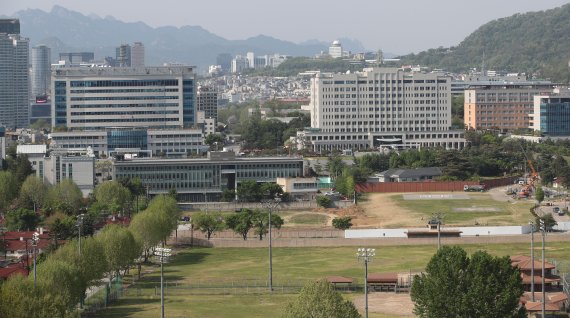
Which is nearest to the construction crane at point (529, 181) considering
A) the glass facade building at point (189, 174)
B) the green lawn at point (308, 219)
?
the green lawn at point (308, 219)

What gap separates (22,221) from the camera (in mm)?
71375

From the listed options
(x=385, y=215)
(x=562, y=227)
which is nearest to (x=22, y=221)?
(x=385, y=215)

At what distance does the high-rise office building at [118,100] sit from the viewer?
122 meters

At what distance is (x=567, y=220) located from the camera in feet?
249

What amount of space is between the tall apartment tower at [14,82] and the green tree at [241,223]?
109 metres

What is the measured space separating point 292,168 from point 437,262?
176 ft

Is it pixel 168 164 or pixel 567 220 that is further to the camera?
pixel 168 164

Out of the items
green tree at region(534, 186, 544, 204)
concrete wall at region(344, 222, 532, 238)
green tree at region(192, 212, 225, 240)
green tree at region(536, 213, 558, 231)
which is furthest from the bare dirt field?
green tree at region(534, 186, 544, 204)

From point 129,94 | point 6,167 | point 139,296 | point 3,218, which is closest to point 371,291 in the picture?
point 139,296

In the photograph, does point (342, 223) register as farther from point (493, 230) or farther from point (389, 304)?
point (389, 304)

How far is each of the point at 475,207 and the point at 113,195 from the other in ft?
79.2

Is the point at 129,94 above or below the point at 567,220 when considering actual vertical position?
above

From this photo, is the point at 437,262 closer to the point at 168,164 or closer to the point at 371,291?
the point at 371,291

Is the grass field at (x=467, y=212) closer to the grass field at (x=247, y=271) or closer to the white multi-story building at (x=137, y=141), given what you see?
the grass field at (x=247, y=271)
